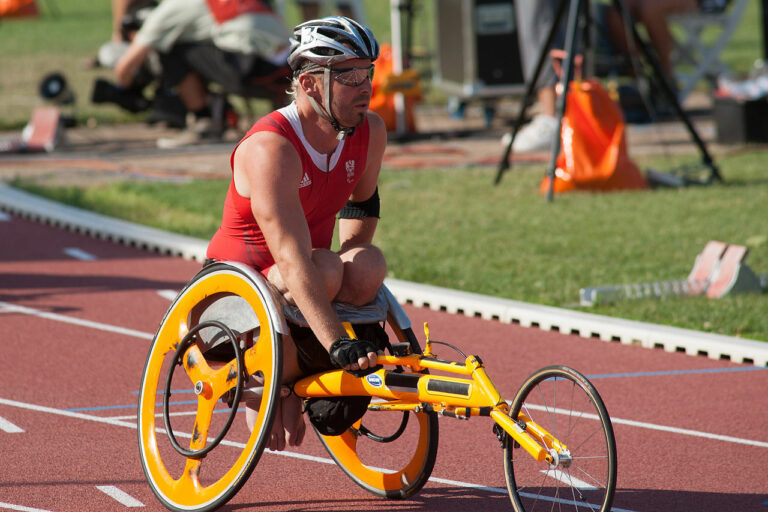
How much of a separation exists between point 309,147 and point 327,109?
140 mm

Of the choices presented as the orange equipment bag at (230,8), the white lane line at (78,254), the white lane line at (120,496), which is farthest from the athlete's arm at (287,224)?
the orange equipment bag at (230,8)

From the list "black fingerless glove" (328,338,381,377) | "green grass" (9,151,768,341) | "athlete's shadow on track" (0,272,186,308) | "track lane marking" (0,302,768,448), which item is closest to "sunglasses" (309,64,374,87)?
"black fingerless glove" (328,338,381,377)

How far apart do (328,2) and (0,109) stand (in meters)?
5.38

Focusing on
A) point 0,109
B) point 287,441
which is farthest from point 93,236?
point 0,109

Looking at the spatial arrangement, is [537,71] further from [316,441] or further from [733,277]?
[316,441]

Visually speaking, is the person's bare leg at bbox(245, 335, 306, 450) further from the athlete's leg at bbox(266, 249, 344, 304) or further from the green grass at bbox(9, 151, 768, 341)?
the green grass at bbox(9, 151, 768, 341)

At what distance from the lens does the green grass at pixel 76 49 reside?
18.5 m

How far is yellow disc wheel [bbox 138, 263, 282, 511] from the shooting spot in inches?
143

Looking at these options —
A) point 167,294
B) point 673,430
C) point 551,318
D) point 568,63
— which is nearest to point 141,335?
point 167,294

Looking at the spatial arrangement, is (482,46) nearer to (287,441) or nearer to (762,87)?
(762,87)

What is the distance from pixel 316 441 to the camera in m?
4.80

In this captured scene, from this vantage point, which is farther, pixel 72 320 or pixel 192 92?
pixel 192 92

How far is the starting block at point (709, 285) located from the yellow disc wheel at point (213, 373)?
11.3ft

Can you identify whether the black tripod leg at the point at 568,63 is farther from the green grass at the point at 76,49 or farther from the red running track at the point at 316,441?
the green grass at the point at 76,49
